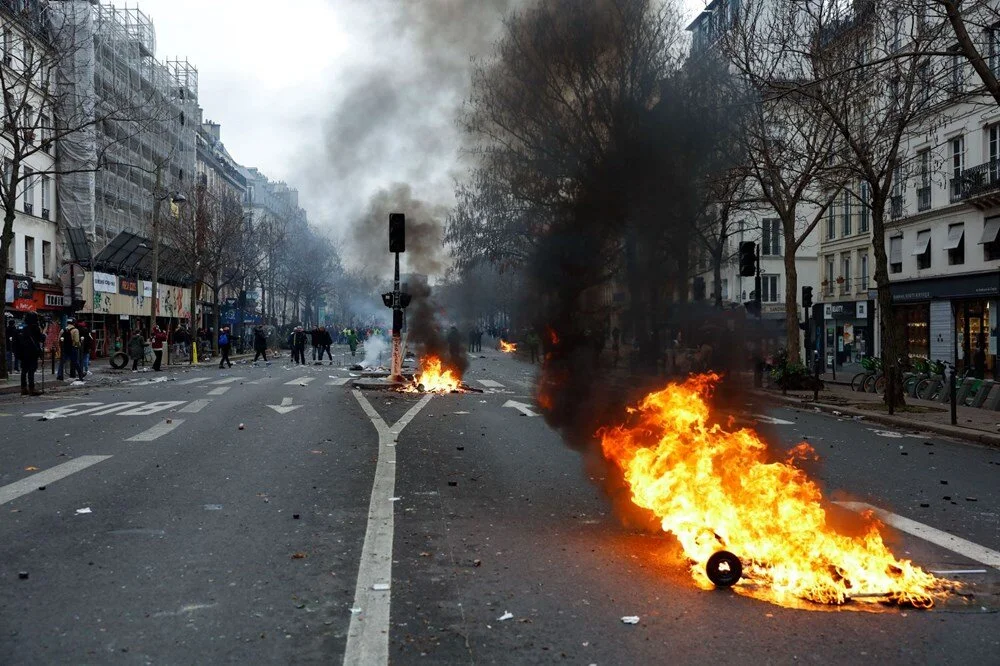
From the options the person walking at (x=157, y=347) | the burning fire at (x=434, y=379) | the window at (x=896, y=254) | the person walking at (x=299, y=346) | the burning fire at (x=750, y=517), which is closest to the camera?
the burning fire at (x=750, y=517)

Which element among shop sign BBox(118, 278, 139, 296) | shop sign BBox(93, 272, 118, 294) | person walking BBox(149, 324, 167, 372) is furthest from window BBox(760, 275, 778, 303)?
shop sign BBox(118, 278, 139, 296)

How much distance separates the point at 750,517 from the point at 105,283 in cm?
4467

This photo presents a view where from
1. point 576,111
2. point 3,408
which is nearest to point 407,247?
point 3,408

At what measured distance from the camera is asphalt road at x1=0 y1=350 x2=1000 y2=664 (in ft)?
12.5

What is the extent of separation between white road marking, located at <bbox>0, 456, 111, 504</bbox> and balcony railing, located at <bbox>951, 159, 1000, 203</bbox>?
28720 millimetres

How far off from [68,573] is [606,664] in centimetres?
327

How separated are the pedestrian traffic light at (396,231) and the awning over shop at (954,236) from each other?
72.5 ft

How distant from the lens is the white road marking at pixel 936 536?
5.55 m

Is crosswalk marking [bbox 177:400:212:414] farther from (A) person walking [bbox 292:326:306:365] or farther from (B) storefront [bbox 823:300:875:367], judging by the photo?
(B) storefront [bbox 823:300:875:367]

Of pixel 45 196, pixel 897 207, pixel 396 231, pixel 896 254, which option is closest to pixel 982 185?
pixel 897 207

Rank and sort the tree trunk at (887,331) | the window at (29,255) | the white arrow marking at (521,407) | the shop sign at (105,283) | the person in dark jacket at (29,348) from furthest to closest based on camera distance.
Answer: the shop sign at (105,283)
the window at (29,255)
the person in dark jacket at (29,348)
the tree trunk at (887,331)
the white arrow marking at (521,407)

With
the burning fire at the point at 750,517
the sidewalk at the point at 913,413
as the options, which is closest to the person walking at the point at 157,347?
the sidewalk at the point at 913,413

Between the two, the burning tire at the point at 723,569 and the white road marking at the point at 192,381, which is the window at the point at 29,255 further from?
the burning tire at the point at 723,569

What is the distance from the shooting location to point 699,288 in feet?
25.4
